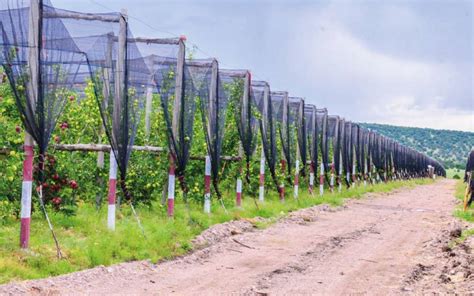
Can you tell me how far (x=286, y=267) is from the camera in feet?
31.1

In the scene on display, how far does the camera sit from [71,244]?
30.0 feet

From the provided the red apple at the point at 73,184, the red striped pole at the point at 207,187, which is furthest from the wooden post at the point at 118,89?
the red striped pole at the point at 207,187

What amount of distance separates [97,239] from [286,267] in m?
2.54

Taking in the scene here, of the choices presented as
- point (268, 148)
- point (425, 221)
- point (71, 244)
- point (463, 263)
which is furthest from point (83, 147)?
point (425, 221)

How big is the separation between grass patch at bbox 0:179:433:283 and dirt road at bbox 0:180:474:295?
0.90 feet

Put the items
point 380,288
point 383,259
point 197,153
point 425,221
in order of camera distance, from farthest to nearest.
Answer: point 425,221
point 197,153
point 383,259
point 380,288

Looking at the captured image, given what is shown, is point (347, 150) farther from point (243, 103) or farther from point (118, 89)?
point (118, 89)

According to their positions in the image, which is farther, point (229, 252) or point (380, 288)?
point (229, 252)

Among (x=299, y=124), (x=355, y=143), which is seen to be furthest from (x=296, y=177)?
(x=355, y=143)

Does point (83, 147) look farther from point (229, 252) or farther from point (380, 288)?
point (380, 288)

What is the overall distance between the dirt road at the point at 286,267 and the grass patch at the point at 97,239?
10.8 inches

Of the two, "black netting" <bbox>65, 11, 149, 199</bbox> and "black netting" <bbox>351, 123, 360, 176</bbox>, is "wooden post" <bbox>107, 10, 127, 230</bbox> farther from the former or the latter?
"black netting" <bbox>351, 123, 360, 176</bbox>

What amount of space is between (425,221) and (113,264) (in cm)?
1066

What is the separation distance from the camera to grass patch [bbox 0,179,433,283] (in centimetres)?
806
